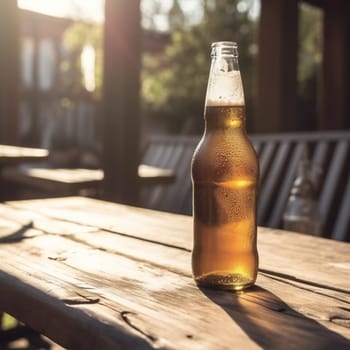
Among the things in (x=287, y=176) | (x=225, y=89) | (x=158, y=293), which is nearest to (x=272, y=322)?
(x=158, y=293)

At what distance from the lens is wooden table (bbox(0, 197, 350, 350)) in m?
0.82

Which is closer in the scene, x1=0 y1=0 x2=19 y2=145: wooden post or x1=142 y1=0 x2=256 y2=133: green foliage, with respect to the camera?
x1=0 y1=0 x2=19 y2=145: wooden post

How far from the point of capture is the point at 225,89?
1.04 m

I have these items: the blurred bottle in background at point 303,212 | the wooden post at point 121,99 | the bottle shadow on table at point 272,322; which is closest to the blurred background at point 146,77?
the wooden post at point 121,99

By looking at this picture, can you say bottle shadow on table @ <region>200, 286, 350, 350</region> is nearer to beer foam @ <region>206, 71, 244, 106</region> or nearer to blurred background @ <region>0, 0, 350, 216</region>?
beer foam @ <region>206, 71, 244, 106</region>

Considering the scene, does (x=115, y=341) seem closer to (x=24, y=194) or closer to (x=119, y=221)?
(x=119, y=221)

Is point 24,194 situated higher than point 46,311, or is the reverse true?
point 46,311

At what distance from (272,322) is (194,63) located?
1168 cm

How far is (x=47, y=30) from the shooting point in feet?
39.1

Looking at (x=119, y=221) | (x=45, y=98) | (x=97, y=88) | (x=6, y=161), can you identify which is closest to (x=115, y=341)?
(x=119, y=221)

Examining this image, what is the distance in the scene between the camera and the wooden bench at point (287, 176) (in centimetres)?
340

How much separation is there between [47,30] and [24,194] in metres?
7.74

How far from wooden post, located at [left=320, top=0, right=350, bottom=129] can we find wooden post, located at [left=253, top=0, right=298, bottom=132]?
644 mm

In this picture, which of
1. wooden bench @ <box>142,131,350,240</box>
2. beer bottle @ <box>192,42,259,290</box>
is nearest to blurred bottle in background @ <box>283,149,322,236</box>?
wooden bench @ <box>142,131,350,240</box>
